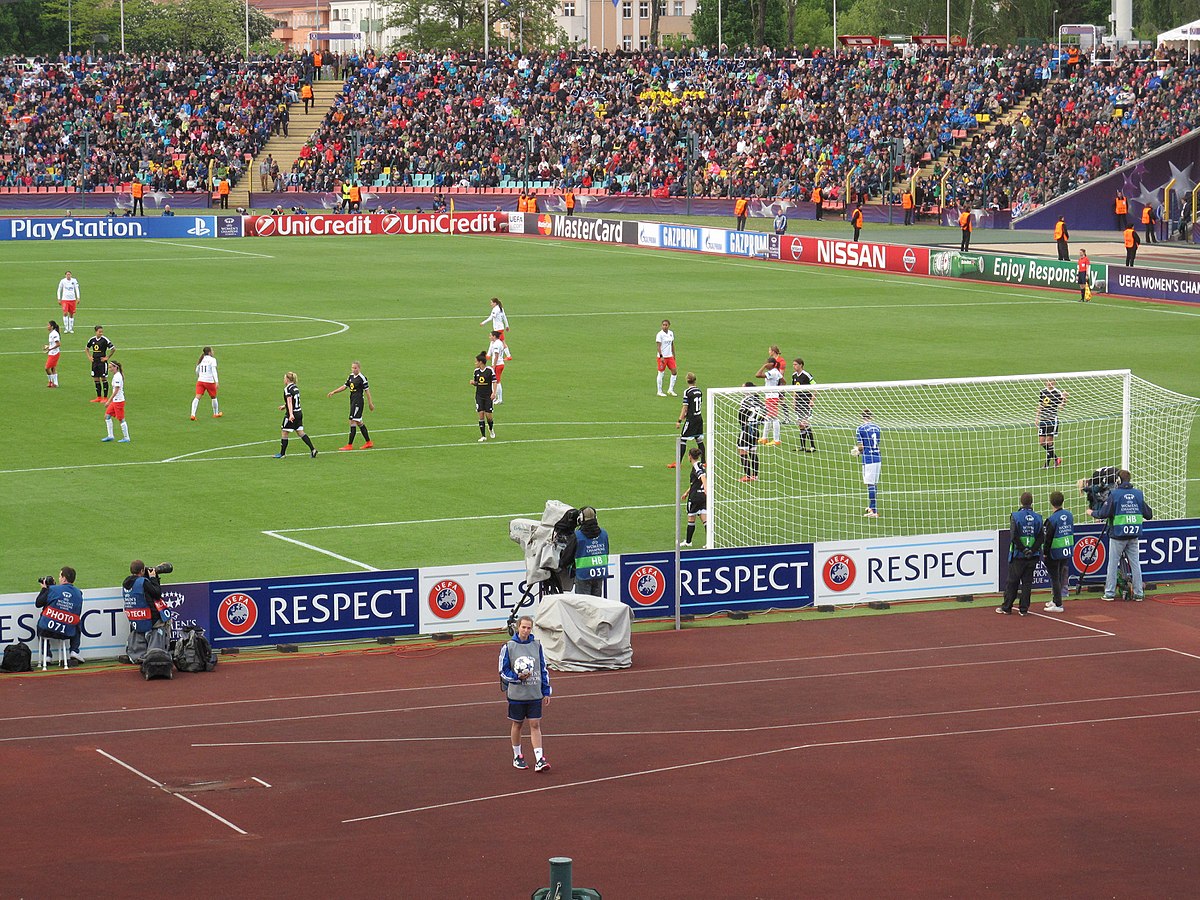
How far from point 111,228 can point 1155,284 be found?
4556cm

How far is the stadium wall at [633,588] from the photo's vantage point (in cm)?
2086

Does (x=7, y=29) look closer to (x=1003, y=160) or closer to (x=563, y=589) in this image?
(x=1003, y=160)

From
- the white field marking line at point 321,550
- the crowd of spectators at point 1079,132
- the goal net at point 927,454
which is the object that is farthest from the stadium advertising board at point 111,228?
the white field marking line at point 321,550

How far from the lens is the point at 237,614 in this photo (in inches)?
831

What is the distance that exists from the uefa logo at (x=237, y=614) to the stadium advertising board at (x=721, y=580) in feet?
15.3

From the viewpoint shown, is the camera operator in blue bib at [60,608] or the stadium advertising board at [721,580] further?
the stadium advertising board at [721,580]

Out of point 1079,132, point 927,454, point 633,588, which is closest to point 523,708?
point 633,588

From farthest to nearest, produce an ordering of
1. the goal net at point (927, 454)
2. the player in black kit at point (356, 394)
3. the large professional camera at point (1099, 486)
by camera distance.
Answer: the player in black kit at point (356, 394) < the goal net at point (927, 454) < the large professional camera at point (1099, 486)

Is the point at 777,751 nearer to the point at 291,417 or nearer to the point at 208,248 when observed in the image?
the point at 291,417

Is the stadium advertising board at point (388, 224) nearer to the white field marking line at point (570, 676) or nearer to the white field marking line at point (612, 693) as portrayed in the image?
the white field marking line at point (570, 676)

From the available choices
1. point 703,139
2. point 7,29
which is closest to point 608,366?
point 703,139

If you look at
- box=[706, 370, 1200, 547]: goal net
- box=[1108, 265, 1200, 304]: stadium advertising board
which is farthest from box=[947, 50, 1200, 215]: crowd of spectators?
box=[706, 370, 1200, 547]: goal net

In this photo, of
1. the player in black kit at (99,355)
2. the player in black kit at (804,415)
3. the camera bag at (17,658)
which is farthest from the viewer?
the player in black kit at (99,355)

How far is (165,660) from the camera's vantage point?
19.9 metres
